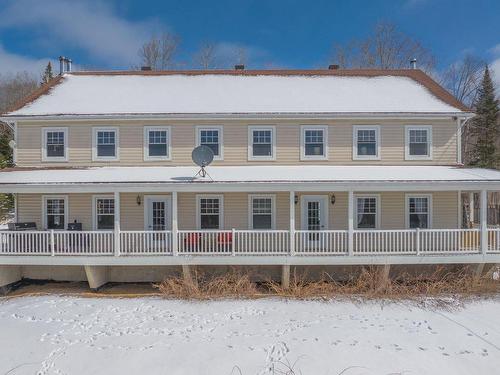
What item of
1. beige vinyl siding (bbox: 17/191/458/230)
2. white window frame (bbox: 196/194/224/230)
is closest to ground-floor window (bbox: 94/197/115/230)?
beige vinyl siding (bbox: 17/191/458/230)

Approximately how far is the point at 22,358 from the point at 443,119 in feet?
51.1

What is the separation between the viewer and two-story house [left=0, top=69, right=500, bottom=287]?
1091cm

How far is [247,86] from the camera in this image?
14.6 m

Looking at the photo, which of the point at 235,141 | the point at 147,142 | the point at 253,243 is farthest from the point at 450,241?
the point at 147,142

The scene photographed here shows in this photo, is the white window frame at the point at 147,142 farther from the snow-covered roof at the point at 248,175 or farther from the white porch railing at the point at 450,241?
the white porch railing at the point at 450,241

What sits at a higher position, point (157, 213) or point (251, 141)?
point (251, 141)

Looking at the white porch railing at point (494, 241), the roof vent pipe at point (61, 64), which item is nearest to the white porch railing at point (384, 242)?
the white porch railing at point (494, 241)

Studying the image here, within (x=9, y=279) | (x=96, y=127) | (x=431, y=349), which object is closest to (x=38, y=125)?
(x=96, y=127)

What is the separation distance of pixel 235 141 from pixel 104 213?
230 inches

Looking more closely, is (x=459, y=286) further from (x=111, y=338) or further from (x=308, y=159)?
(x=111, y=338)

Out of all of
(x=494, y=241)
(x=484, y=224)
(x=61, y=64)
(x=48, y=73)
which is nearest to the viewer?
(x=484, y=224)

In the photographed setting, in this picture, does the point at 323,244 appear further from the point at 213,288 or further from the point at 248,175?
the point at 213,288

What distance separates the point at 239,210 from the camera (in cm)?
1220

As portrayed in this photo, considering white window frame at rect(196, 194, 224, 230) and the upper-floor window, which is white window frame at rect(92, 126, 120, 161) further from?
white window frame at rect(196, 194, 224, 230)
